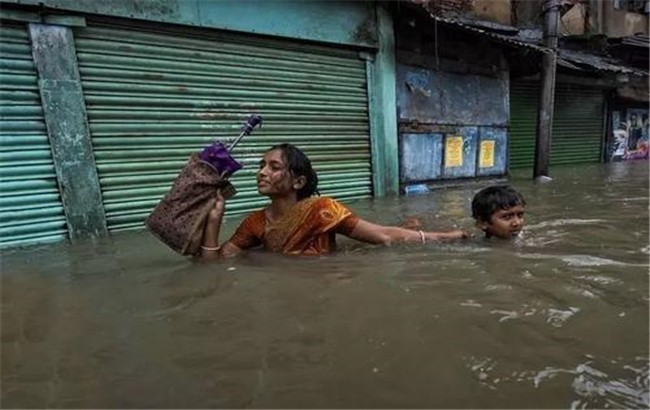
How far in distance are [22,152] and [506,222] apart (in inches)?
157

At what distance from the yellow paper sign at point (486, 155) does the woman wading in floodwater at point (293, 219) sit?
22.2ft

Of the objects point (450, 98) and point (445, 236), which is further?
point (450, 98)

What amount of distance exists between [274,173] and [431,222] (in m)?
2.31

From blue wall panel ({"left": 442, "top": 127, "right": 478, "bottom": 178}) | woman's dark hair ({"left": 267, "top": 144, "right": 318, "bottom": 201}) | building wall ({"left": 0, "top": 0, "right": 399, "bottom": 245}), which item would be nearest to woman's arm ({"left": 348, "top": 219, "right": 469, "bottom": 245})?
woman's dark hair ({"left": 267, "top": 144, "right": 318, "bottom": 201})

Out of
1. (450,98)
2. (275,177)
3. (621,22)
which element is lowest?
(275,177)

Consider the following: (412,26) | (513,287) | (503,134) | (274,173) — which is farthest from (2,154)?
(503,134)

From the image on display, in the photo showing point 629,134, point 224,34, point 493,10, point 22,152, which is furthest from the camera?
point 629,134

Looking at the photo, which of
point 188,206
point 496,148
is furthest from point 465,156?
point 188,206

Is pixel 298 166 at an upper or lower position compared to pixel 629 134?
upper

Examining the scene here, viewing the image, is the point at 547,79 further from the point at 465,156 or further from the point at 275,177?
the point at 275,177

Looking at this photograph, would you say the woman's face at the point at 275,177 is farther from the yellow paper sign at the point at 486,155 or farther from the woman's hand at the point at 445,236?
Result: the yellow paper sign at the point at 486,155

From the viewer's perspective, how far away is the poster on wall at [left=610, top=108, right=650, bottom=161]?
1549 cm

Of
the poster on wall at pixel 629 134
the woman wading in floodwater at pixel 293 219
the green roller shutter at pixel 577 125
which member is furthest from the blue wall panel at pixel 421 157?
the poster on wall at pixel 629 134

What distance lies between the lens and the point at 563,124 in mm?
14086
